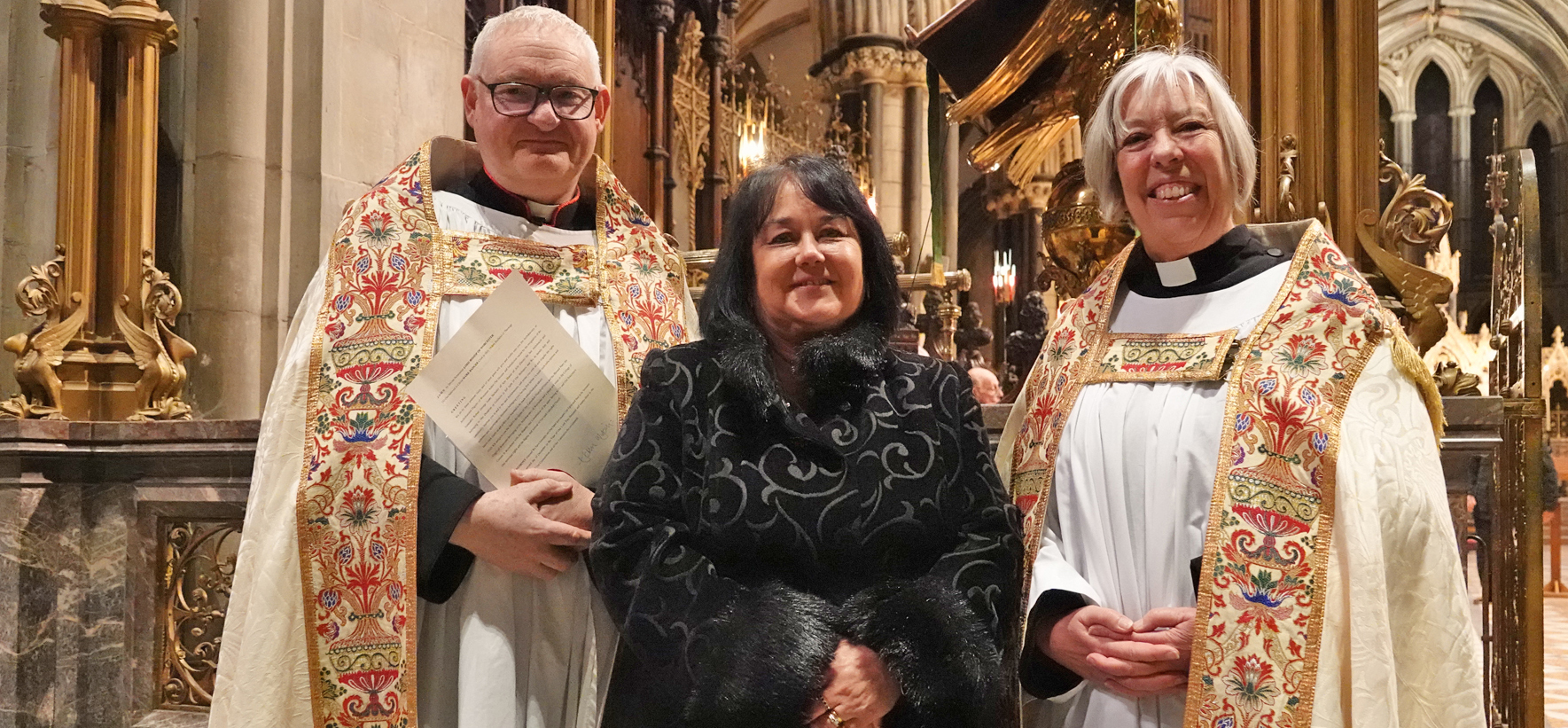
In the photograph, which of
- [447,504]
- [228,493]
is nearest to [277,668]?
[447,504]

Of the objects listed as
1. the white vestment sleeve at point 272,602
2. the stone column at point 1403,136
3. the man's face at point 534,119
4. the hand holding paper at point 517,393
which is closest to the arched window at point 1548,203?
the stone column at point 1403,136

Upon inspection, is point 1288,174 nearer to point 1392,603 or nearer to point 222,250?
point 1392,603

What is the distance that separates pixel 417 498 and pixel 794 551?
710 millimetres

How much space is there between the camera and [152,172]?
360 cm

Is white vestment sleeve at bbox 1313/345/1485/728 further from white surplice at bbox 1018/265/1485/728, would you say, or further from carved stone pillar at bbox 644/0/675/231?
carved stone pillar at bbox 644/0/675/231

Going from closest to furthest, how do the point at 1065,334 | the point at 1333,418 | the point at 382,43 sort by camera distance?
the point at 1333,418 → the point at 1065,334 → the point at 382,43

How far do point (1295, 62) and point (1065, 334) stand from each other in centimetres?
158

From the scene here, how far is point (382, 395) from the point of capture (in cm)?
212

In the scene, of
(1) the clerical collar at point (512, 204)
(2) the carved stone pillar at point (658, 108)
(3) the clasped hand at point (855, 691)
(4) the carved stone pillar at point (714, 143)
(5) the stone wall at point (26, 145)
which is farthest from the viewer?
(4) the carved stone pillar at point (714, 143)

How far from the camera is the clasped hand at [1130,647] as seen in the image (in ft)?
6.04

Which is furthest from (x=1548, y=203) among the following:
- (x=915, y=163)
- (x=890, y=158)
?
(x=890, y=158)

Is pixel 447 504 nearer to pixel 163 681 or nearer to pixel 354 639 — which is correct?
pixel 354 639

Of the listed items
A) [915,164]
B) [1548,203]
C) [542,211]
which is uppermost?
[1548,203]

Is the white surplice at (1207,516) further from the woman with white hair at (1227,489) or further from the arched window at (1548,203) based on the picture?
the arched window at (1548,203)
